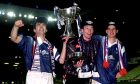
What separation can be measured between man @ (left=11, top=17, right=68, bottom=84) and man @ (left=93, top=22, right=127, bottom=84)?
848 mm

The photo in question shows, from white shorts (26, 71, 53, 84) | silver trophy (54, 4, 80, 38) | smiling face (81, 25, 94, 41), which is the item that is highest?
silver trophy (54, 4, 80, 38)

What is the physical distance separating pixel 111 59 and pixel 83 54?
0.55 metres

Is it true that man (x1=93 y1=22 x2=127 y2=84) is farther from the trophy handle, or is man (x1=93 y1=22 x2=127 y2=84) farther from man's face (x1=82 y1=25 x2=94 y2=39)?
the trophy handle

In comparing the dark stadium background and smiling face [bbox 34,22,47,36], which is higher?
the dark stadium background

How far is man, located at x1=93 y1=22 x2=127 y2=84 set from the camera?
5.16 meters

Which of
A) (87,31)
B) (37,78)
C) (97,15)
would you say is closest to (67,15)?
(87,31)

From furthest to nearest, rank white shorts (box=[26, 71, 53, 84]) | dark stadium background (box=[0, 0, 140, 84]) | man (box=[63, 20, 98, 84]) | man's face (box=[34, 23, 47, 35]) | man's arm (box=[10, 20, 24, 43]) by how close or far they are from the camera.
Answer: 1. dark stadium background (box=[0, 0, 140, 84])
2. man (box=[63, 20, 98, 84])
3. man's face (box=[34, 23, 47, 35])
4. white shorts (box=[26, 71, 53, 84])
5. man's arm (box=[10, 20, 24, 43])

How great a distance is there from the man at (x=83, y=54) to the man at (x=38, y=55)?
45cm

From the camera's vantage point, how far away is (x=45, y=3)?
16438mm

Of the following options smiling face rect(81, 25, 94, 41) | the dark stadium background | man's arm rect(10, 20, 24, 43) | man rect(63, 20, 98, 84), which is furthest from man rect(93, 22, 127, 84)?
the dark stadium background

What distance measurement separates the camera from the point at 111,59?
5.19m

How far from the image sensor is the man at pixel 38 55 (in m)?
4.50

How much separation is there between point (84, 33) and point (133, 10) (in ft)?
41.7

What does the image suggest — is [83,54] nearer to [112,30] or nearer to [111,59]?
[111,59]
